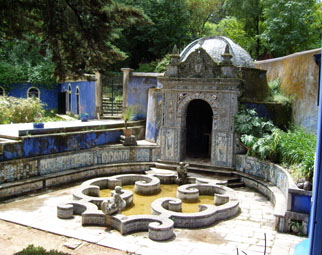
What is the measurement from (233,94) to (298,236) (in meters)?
6.43

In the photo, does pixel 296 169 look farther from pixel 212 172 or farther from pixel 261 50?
pixel 261 50

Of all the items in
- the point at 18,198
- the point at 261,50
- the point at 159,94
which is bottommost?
the point at 18,198

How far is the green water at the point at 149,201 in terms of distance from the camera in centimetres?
981

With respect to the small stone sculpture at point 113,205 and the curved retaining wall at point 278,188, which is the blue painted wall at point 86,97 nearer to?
the curved retaining wall at point 278,188

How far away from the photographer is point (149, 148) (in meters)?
14.5

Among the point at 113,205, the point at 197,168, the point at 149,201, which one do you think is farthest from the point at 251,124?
the point at 113,205

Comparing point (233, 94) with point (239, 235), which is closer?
point (239, 235)

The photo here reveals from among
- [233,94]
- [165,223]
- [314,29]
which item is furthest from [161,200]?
[314,29]

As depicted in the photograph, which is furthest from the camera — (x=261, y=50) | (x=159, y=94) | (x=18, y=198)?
(x=261, y=50)

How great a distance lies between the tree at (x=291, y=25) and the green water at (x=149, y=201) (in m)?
13.8

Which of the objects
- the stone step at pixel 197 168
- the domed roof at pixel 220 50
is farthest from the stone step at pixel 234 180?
Result: the domed roof at pixel 220 50

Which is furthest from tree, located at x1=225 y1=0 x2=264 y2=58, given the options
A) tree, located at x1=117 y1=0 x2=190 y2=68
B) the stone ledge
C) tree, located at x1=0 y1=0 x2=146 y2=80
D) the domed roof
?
tree, located at x1=0 y1=0 x2=146 y2=80

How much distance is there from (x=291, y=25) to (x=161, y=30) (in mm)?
10666

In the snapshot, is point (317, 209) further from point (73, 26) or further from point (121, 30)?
point (121, 30)
